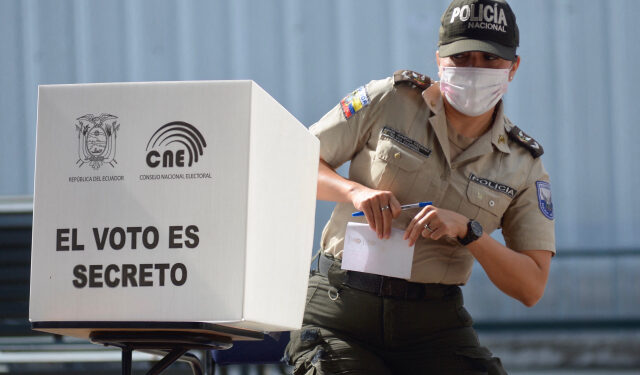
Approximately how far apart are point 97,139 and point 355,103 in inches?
31.5

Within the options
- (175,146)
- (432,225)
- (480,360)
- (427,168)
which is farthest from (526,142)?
(175,146)

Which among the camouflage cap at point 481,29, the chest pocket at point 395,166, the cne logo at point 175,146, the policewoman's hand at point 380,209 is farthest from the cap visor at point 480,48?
the cne logo at point 175,146

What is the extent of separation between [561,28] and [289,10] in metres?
1.33

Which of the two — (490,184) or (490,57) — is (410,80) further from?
(490,184)

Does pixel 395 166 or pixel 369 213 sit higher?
pixel 395 166

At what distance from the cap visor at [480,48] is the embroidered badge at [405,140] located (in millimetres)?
213

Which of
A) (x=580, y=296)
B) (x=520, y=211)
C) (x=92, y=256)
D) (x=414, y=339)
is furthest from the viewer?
(x=580, y=296)

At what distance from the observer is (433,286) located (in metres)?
1.94

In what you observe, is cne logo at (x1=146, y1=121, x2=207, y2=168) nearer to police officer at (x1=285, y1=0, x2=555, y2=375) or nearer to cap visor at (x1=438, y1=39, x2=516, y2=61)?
police officer at (x1=285, y1=0, x2=555, y2=375)

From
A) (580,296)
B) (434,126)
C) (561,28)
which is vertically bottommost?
(580,296)

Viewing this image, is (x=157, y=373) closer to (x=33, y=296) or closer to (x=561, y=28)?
(x=33, y=296)

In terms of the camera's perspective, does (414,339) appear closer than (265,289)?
No

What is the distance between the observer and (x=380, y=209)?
1809 millimetres

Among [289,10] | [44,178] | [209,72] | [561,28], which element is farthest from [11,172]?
[44,178]
